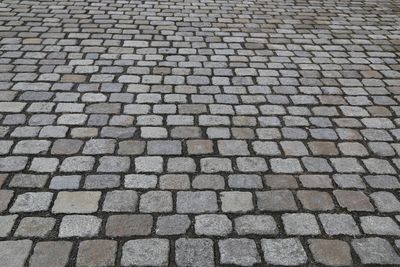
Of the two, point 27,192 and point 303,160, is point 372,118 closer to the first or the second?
point 303,160

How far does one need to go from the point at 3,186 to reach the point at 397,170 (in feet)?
10.6

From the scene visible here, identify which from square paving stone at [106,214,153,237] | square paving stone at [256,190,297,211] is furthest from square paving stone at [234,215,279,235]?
square paving stone at [106,214,153,237]

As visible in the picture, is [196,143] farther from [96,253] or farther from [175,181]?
[96,253]

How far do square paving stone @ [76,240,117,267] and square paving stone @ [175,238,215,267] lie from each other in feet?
1.38

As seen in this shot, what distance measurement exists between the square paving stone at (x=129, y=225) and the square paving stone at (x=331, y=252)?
3.69 feet

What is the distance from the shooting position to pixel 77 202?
318 cm

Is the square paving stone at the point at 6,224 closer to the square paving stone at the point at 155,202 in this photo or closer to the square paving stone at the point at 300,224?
the square paving stone at the point at 155,202

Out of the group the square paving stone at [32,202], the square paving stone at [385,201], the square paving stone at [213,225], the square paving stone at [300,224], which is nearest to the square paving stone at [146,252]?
the square paving stone at [213,225]

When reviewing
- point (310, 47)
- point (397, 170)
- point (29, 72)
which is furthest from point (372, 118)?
point (29, 72)

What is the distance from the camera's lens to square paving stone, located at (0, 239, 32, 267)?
2668mm

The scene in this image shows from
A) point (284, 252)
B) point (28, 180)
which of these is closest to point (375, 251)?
point (284, 252)

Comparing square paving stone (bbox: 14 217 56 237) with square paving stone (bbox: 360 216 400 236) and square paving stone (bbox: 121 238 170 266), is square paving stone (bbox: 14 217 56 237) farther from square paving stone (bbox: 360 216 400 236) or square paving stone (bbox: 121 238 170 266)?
square paving stone (bbox: 360 216 400 236)

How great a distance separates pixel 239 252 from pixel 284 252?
298mm

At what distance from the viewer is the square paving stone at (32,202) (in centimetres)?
309
